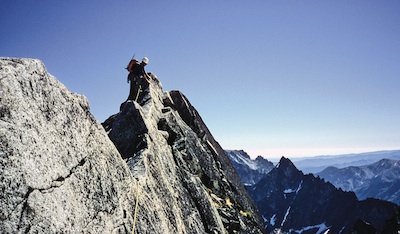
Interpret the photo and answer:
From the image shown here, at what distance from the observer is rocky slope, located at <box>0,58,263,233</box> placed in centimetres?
672

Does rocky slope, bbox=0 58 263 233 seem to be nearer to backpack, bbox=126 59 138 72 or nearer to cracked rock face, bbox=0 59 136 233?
cracked rock face, bbox=0 59 136 233

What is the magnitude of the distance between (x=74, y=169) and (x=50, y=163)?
3.60 feet

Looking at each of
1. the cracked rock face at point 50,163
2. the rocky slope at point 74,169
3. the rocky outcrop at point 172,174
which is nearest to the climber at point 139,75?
the rocky outcrop at point 172,174

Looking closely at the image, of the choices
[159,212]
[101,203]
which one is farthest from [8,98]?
[159,212]

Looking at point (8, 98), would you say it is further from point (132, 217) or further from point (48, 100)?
point (132, 217)

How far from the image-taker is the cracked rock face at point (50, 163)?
6582 mm

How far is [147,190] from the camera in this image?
544 inches

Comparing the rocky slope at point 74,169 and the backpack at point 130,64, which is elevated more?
the backpack at point 130,64

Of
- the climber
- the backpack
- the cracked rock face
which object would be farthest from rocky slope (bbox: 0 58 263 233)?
the backpack

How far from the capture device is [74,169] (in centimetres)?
886

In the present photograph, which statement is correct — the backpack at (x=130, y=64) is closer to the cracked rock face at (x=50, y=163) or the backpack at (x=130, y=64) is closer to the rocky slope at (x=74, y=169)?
the rocky slope at (x=74, y=169)

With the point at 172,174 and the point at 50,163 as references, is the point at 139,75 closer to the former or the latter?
the point at 172,174

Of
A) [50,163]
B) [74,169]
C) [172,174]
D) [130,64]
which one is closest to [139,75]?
[130,64]

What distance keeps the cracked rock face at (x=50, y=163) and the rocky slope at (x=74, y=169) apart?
24mm
